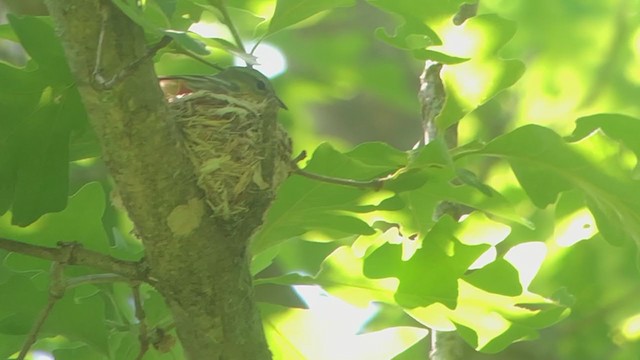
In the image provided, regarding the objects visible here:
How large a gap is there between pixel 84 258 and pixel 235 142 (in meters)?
0.24

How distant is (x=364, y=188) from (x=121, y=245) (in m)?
0.35

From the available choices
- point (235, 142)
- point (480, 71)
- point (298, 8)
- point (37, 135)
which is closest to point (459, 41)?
point (480, 71)

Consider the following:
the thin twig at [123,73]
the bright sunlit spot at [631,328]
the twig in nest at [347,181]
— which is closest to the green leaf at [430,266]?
the twig in nest at [347,181]

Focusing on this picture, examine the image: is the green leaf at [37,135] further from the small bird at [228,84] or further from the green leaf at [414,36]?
the green leaf at [414,36]

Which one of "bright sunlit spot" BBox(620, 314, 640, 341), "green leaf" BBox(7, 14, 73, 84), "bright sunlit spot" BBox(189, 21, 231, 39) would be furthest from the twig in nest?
"bright sunlit spot" BBox(620, 314, 640, 341)

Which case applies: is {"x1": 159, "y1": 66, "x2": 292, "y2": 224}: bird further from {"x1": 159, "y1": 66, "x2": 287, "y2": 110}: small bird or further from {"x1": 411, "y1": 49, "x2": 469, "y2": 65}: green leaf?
{"x1": 411, "y1": 49, "x2": 469, "y2": 65}: green leaf

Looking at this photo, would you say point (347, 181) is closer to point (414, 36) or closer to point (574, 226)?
point (414, 36)

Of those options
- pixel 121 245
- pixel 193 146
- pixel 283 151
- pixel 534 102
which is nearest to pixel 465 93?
pixel 283 151

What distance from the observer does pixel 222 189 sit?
1218 mm

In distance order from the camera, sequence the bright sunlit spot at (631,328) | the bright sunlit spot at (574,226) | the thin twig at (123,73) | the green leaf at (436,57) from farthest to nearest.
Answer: the bright sunlit spot at (631,328) → the bright sunlit spot at (574,226) → the green leaf at (436,57) → the thin twig at (123,73)

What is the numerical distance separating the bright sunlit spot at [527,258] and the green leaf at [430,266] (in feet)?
0.44

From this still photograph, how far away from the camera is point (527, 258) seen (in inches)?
57.6

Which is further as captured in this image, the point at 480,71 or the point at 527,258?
the point at 527,258

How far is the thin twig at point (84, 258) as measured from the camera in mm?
1201
